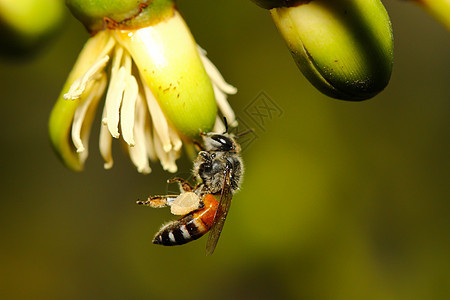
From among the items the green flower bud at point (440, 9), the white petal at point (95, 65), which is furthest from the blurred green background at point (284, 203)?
the green flower bud at point (440, 9)

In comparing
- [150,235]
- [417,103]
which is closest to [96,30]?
[150,235]

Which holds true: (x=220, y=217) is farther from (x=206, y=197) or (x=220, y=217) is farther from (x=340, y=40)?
(x=340, y=40)

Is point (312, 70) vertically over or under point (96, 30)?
under

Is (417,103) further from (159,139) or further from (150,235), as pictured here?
(159,139)

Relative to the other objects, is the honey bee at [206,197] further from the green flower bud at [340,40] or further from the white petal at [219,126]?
the green flower bud at [340,40]

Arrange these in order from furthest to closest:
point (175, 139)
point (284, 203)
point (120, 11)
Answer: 1. point (284, 203)
2. point (175, 139)
3. point (120, 11)

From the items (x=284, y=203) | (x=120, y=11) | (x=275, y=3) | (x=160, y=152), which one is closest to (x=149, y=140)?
(x=160, y=152)

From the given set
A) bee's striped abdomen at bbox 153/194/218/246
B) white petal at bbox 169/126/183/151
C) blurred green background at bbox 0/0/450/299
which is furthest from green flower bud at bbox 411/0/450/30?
blurred green background at bbox 0/0/450/299
